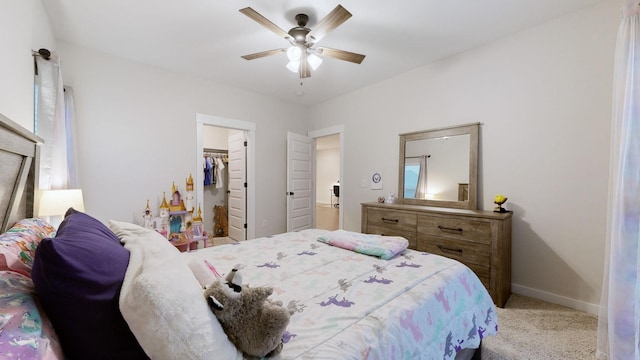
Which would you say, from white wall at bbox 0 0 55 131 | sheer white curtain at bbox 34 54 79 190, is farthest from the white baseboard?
sheer white curtain at bbox 34 54 79 190

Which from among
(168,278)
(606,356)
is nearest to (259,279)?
(168,278)

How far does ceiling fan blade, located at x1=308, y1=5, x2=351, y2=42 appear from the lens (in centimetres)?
176

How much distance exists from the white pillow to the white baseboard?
2.98m

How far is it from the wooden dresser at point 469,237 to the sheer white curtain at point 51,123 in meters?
3.26

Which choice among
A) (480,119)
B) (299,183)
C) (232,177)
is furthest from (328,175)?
(480,119)

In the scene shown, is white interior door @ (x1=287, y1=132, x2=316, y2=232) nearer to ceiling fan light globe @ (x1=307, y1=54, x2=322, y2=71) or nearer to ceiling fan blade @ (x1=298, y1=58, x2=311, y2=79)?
ceiling fan blade @ (x1=298, y1=58, x2=311, y2=79)

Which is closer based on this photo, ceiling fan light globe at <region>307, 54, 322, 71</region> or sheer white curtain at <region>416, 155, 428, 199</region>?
ceiling fan light globe at <region>307, 54, 322, 71</region>

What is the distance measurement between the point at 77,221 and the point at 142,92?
284cm

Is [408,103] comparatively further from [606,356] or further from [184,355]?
[184,355]

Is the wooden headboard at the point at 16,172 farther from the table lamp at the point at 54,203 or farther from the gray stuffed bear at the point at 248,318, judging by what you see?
the gray stuffed bear at the point at 248,318

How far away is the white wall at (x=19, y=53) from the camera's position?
1330 mm

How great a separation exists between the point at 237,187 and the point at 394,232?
2.84 m

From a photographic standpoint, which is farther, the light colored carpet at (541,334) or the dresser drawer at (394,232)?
the dresser drawer at (394,232)

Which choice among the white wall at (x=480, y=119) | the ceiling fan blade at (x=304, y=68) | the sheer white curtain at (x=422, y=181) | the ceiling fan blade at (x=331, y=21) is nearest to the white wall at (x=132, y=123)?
the white wall at (x=480, y=119)
